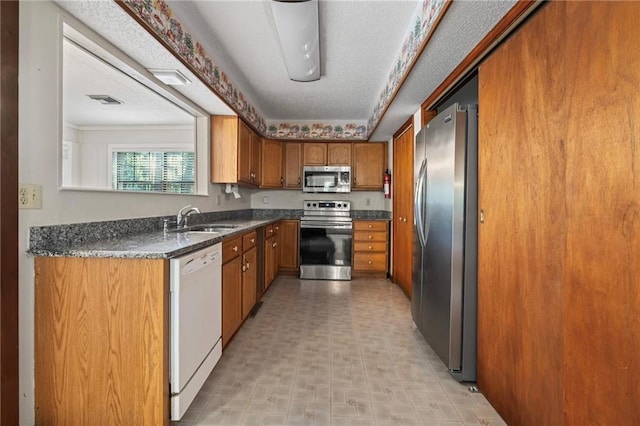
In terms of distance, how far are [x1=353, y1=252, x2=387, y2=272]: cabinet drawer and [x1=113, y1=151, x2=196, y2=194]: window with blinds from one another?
2520 millimetres

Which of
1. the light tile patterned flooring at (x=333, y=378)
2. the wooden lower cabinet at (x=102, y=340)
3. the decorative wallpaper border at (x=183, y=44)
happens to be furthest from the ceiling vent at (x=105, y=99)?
the light tile patterned flooring at (x=333, y=378)

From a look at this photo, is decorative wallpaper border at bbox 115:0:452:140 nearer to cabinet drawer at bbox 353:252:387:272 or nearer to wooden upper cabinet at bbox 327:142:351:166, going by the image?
wooden upper cabinet at bbox 327:142:351:166

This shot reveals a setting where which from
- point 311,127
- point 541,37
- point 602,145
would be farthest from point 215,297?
point 311,127

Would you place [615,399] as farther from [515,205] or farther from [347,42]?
[347,42]

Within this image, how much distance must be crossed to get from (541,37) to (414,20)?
0.99 meters

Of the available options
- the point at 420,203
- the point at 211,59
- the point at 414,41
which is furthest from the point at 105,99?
the point at 420,203

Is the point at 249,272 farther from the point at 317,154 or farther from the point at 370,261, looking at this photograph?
the point at 317,154

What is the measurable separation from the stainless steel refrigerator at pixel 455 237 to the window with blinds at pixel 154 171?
2144mm

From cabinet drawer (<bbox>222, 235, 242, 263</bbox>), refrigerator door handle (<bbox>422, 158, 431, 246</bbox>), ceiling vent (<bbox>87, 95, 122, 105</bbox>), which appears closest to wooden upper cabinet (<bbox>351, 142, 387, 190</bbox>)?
refrigerator door handle (<bbox>422, 158, 431, 246</bbox>)

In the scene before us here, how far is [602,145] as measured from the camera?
99cm

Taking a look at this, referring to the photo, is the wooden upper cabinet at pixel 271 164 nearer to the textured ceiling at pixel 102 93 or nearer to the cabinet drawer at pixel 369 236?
the cabinet drawer at pixel 369 236

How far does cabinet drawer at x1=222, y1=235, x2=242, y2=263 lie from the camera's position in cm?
219

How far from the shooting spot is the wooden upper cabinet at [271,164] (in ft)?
15.6

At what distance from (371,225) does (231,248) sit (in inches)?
104
